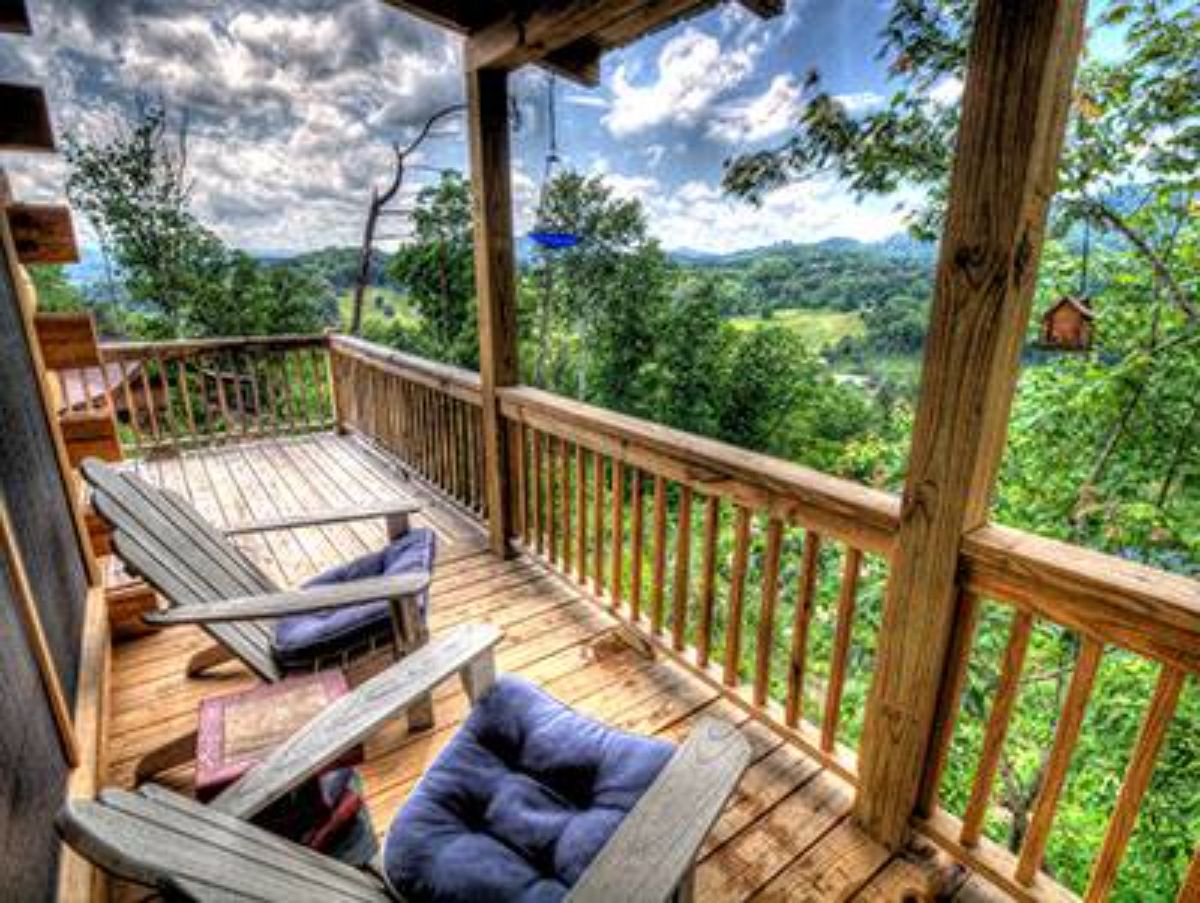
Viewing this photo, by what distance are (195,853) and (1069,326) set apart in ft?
6.16

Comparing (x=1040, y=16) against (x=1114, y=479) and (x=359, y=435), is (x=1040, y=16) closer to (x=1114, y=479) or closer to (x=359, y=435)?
(x=1114, y=479)

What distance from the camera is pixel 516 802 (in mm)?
1237

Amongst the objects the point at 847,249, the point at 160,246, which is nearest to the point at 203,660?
the point at 847,249

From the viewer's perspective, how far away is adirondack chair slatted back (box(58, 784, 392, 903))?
2.11ft

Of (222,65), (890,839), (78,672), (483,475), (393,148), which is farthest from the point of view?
(393,148)

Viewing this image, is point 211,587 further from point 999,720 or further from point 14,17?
point 999,720

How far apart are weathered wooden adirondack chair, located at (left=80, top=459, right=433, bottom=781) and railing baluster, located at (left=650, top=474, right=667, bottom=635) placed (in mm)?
762

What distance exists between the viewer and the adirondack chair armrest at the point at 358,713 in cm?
100

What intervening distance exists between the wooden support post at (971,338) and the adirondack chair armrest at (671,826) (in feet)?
2.09

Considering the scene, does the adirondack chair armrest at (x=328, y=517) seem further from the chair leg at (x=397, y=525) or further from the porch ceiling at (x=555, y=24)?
the porch ceiling at (x=555, y=24)

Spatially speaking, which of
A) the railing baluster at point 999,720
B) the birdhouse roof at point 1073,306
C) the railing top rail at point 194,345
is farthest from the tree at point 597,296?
the railing baluster at point 999,720

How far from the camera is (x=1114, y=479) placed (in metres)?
4.29

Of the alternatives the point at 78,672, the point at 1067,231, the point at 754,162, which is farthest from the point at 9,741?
the point at 1067,231

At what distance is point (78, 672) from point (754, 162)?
16.6ft
